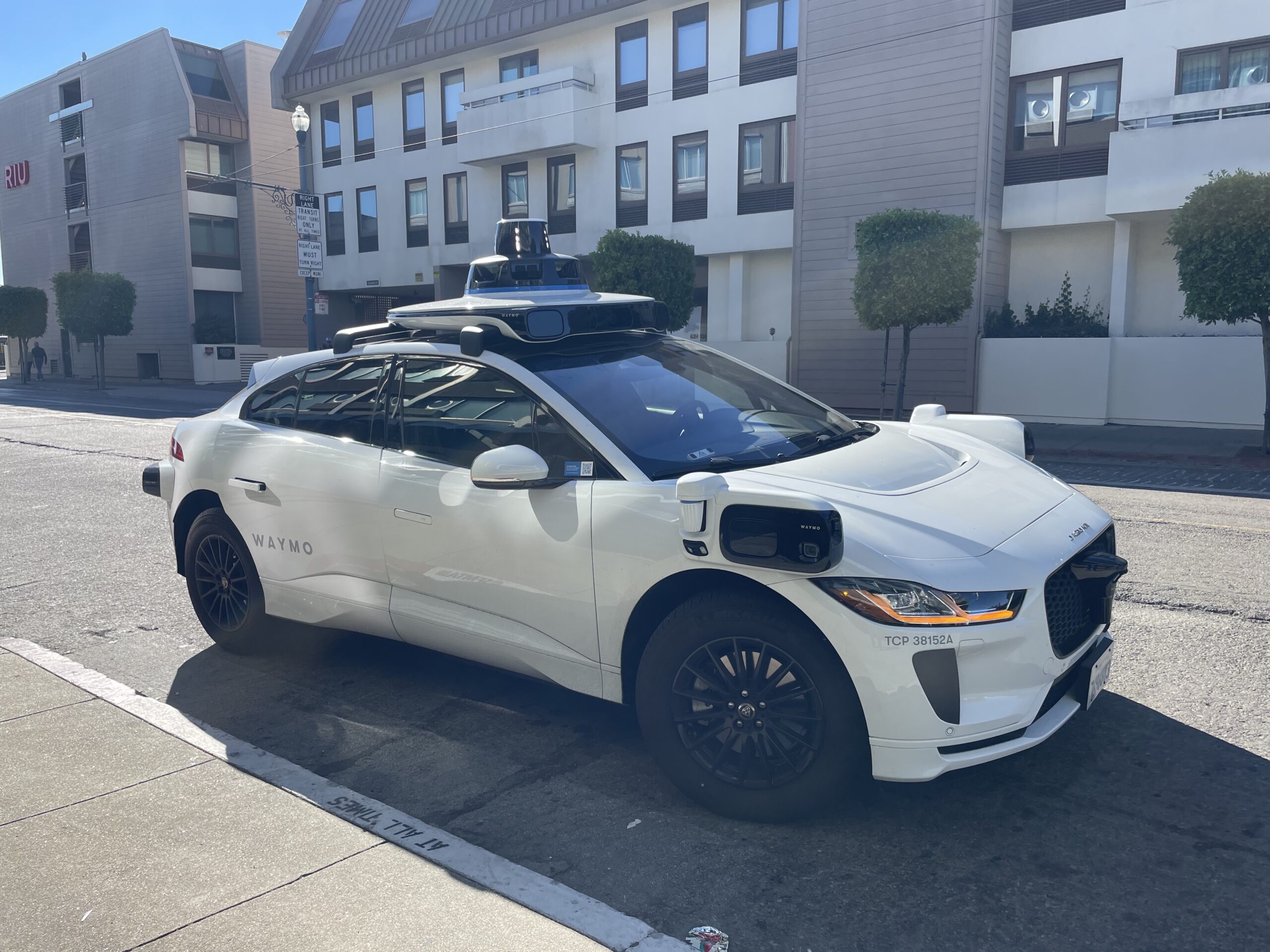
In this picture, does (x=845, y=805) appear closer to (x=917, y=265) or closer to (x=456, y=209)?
(x=917, y=265)

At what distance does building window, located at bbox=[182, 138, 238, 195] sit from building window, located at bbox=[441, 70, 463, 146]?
13639mm

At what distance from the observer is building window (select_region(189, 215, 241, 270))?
40688 millimetres

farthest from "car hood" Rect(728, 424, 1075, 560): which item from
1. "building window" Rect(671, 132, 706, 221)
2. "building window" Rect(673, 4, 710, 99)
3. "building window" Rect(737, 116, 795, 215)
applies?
"building window" Rect(673, 4, 710, 99)

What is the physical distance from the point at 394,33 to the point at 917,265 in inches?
819

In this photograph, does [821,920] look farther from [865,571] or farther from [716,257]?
[716,257]

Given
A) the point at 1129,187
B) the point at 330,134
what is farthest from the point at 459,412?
the point at 330,134

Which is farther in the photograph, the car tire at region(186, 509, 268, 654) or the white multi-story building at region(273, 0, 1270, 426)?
the white multi-story building at region(273, 0, 1270, 426)

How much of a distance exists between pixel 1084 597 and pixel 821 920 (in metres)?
1.41

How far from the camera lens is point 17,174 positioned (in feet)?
161

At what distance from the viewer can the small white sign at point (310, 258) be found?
23.2m

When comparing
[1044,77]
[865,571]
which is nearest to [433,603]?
[865,571]

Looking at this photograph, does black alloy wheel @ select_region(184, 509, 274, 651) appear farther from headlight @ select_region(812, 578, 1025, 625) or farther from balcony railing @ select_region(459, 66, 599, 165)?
balcony railing @ select_region(459, 66, 599, 165)

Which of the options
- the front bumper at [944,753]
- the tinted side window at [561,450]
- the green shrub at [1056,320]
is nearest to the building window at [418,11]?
the green shrub at [1056,320]

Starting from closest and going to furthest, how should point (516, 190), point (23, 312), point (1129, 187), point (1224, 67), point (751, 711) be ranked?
point (751, 711), point (1224, 67), point (1129, 187), point (516, 190), point (23, 312)
